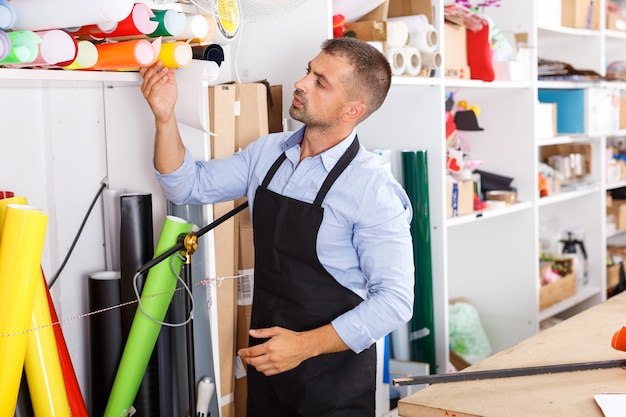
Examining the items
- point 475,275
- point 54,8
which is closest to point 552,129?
point 475,275

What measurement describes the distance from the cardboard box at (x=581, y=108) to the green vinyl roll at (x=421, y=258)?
152 cm

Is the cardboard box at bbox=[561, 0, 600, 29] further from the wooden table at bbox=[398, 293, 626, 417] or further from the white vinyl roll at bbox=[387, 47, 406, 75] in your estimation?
the wooden table at bbox=[398, 293, 626, 417]

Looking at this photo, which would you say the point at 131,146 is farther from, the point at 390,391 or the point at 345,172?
the point at 390,391

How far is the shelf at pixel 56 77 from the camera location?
1619 mm

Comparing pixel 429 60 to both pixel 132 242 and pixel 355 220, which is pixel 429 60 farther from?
pixel 132 242

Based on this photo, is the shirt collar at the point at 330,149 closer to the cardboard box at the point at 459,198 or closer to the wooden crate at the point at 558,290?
→ the cardboard box at the point at 459,198

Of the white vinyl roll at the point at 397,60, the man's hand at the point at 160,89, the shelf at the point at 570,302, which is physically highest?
the white vinyl roll at the point at 397,60

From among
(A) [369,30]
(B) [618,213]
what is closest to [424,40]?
(A) [369,30]

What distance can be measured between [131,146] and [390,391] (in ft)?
4.35

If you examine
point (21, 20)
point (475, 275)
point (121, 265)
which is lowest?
point (475, 275)

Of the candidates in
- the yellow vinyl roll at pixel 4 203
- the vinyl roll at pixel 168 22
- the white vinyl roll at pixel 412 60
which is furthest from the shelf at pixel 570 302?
the yellow vinyl roll at pixel 4 203

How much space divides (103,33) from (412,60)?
1.35 m

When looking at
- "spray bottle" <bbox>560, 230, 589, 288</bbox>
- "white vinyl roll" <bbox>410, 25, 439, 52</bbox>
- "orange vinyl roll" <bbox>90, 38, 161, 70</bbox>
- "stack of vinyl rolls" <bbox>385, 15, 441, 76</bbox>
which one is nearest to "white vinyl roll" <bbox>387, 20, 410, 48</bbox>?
"stack of vinyl rolls" <bbox>385, 15, 441, 76</bbox>

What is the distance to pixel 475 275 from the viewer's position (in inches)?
151
